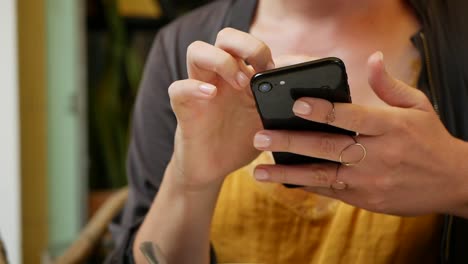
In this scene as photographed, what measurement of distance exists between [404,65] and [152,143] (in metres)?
0.31

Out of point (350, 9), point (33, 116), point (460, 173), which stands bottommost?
point (33, 116)

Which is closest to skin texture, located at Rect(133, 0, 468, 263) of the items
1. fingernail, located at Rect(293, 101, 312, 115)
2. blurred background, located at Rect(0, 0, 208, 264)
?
fingernail, located at Rect(293, 101, 312, 115)

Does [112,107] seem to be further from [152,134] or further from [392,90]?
[392,90]

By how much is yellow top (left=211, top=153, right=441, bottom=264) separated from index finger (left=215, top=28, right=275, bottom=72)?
0.16m

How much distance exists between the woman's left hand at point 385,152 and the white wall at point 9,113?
0.85 metres

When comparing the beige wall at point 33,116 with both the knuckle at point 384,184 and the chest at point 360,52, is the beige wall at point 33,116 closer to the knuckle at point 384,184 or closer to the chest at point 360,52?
the chest at point 360,52

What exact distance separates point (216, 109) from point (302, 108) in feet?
0.31

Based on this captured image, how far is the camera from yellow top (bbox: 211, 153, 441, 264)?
1.72 feet

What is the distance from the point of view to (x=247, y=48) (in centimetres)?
41

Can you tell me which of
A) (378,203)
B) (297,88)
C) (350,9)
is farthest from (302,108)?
(350,9)

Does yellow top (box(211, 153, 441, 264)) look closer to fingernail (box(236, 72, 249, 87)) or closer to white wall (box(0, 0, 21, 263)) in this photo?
fingernail (box(236, 72, 249, 87))

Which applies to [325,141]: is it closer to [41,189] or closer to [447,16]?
[447,16]

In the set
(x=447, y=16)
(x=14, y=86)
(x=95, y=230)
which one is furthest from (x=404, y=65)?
(x=14, y=86)

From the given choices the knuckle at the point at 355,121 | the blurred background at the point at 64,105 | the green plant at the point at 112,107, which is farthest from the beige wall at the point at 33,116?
the knuckle at the point at 355,121
